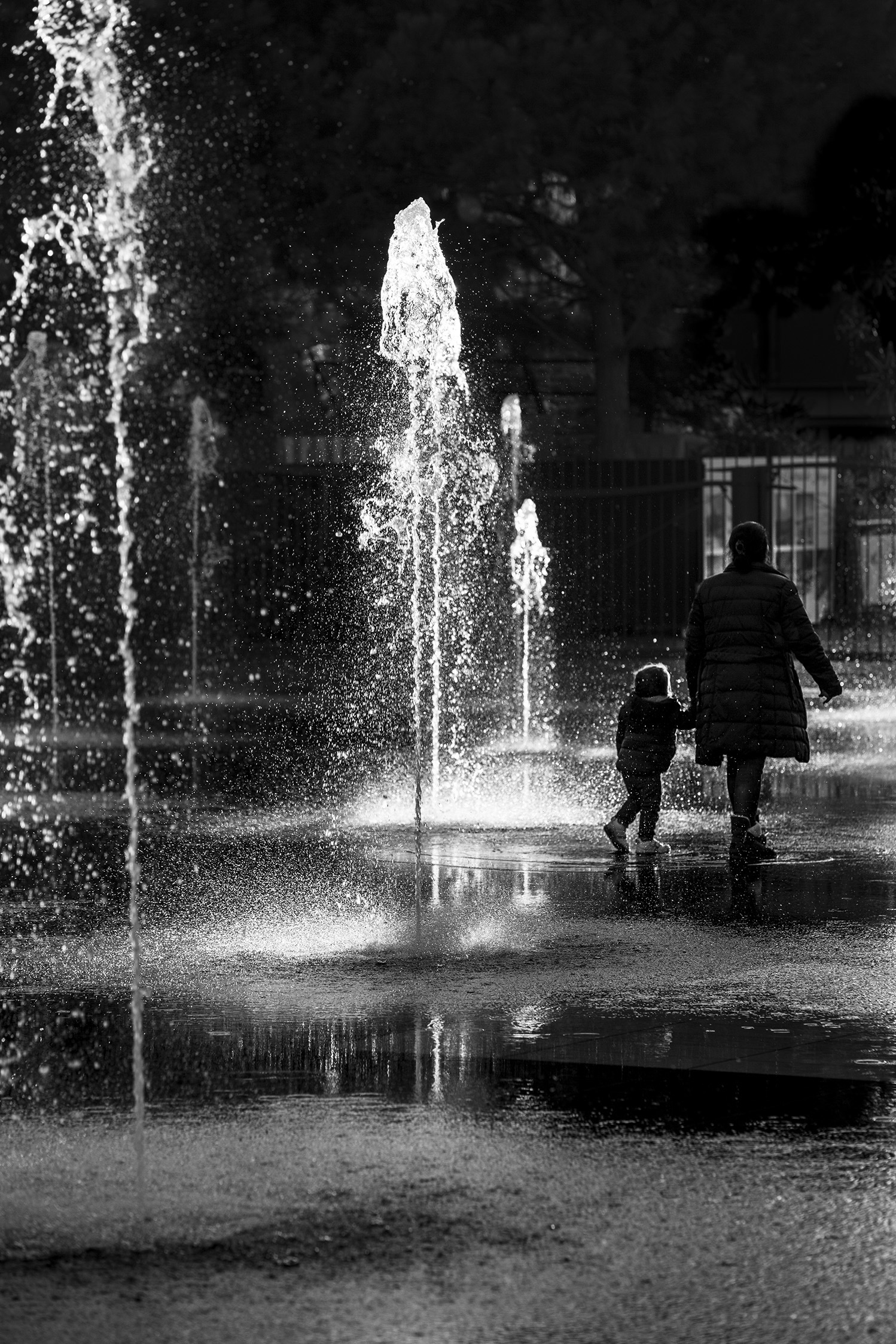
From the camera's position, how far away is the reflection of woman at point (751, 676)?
10.4 meters

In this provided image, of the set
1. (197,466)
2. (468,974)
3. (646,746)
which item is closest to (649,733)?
(646,746)

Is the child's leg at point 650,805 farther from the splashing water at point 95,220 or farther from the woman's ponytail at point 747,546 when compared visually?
the splashing water at point 95,220

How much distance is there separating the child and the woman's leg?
29cm

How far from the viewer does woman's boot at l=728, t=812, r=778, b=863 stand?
10.4 m

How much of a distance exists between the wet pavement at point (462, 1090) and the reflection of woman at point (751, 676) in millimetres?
344

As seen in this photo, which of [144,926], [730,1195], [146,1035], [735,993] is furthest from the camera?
[144,926]

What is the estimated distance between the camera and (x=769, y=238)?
32406 mm

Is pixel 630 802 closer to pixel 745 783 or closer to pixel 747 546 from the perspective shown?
pixel 745 783

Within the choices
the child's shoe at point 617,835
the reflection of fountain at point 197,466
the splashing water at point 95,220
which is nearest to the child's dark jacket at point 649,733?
the child's shoe at point 617,835

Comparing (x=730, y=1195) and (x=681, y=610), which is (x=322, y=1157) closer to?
(x=730, y=1195)

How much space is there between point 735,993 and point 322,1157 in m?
2.32

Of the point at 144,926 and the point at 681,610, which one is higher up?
the point at 681,610

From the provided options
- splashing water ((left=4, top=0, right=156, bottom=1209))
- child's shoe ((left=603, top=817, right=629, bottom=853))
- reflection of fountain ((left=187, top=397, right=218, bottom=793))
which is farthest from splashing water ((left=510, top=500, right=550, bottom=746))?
child's shoe ((left=603, top=817, right=629, bottom=853))

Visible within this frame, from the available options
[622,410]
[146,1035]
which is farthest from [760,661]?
[622,410]
